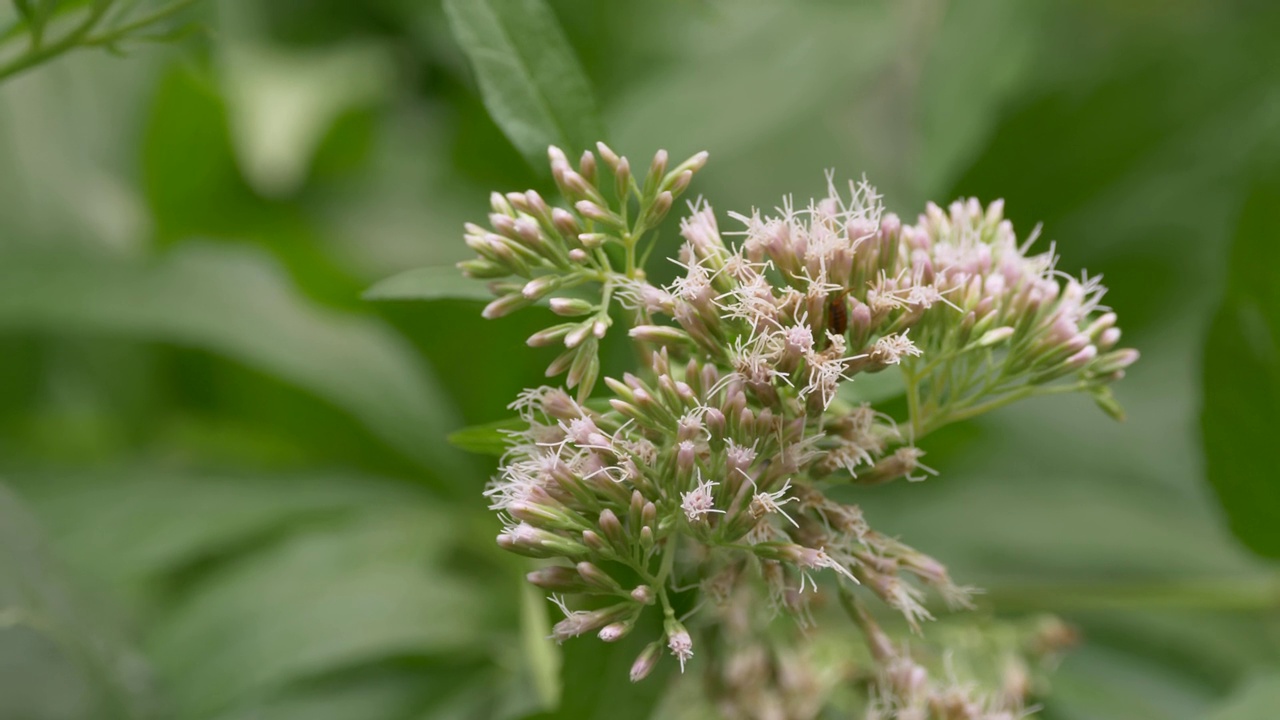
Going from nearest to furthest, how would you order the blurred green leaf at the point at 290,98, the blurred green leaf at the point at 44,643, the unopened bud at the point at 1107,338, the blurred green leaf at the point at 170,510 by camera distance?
the unopened bud at the point at 1107,338
the blurred green leaf at the point at 44,643
the blurred green leaf at the point at 170,510
the blurred green leaf at the point at 290,98

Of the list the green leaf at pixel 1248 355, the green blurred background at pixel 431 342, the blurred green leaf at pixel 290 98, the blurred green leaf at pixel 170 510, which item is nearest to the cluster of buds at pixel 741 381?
the green blurred background at pixel 431 342

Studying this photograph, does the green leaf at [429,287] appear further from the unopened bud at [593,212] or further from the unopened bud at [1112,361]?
the unopened bud at [1112,361]

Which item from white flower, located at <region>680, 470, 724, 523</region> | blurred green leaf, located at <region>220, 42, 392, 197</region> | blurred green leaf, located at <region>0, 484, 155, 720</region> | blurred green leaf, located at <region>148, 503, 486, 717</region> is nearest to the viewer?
white flower, located at <region>680, 470, 724, 523</region>

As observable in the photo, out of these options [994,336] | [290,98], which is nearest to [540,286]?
[994,336]

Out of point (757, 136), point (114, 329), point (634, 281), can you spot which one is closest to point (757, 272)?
point (634, 281)

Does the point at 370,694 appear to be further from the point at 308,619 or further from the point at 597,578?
the point at 597,578

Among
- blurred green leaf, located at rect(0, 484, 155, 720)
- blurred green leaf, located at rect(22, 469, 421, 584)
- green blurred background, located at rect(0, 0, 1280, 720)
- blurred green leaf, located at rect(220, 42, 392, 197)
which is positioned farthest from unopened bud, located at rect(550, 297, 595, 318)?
blurred green leaf, located at rect(220, 42, 392, 197)

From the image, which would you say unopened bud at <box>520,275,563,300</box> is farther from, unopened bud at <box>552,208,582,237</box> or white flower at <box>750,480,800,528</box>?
white flower at <box>750,480,800,528</box>
